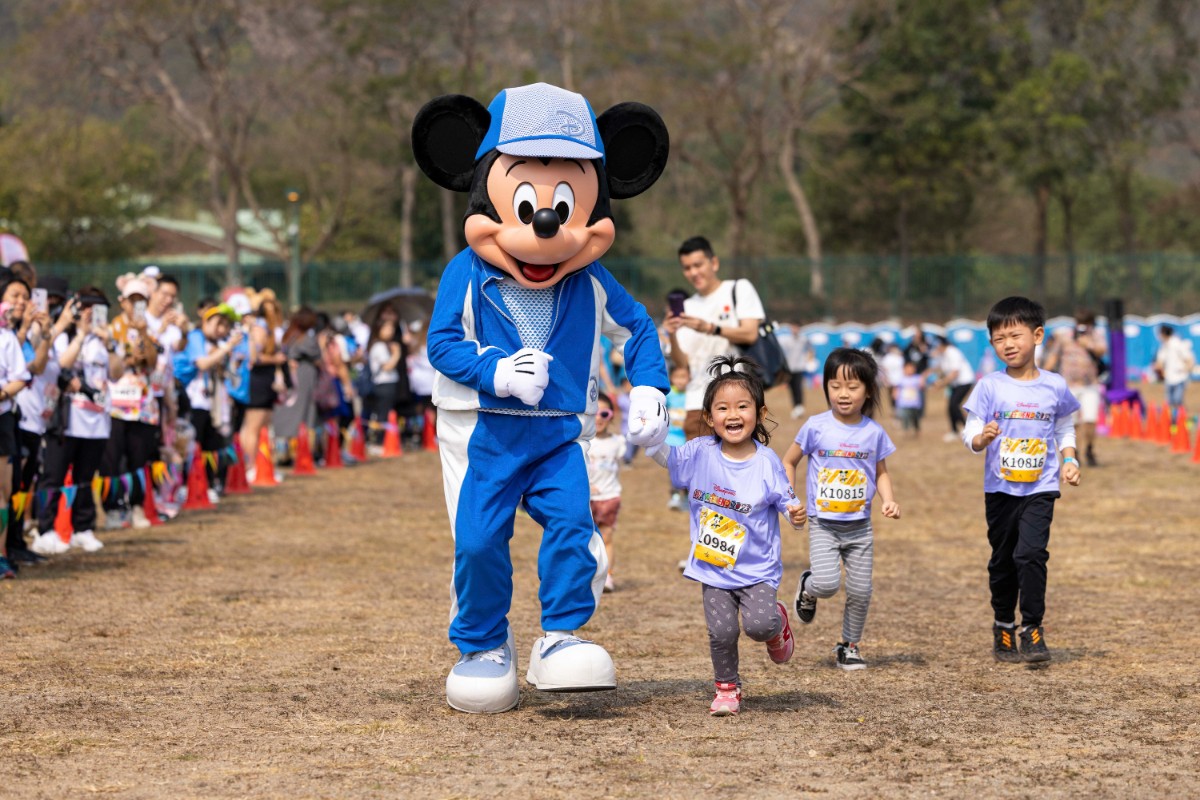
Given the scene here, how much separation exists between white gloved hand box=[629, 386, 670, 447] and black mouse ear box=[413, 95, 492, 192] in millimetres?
1247

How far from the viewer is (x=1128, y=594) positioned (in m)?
9.30

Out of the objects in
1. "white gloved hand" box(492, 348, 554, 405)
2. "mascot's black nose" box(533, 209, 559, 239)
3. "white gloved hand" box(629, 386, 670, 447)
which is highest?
"mascot's black nose" box(533, 209, 559, 239)

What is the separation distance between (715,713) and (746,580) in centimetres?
53

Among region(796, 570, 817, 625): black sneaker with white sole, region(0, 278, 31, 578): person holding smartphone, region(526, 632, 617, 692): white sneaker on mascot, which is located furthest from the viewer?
region(0, 278, 31, 578): person holding smartphone

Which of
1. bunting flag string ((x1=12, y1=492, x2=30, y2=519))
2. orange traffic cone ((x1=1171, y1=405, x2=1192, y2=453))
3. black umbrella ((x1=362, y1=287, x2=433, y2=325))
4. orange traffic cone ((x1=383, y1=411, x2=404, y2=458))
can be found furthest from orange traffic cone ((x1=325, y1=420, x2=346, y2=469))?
orange traffic cone ((x1=1171, y1=405, x2=1192, y2=453))

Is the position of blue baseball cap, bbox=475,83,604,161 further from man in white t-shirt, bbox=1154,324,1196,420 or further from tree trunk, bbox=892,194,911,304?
tree trunk, bbox=892,194,911,304

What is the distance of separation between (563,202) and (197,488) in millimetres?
8041

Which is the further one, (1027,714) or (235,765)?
(1027,714)

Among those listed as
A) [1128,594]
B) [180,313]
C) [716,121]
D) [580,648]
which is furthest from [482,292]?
[716,121]

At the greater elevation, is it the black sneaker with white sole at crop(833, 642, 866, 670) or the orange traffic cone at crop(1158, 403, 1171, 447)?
the orange traffic cone at crop(1158, 403, 1171, 447)

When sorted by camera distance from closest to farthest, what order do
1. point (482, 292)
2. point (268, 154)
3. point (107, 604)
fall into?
point (482, 292) < point (107, 604) < point (268, 154)

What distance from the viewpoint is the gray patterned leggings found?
6.04 meters

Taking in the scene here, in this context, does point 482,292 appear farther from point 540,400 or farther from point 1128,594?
point 1128,594

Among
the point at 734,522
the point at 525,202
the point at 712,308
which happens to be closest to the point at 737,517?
the point at 734,522
